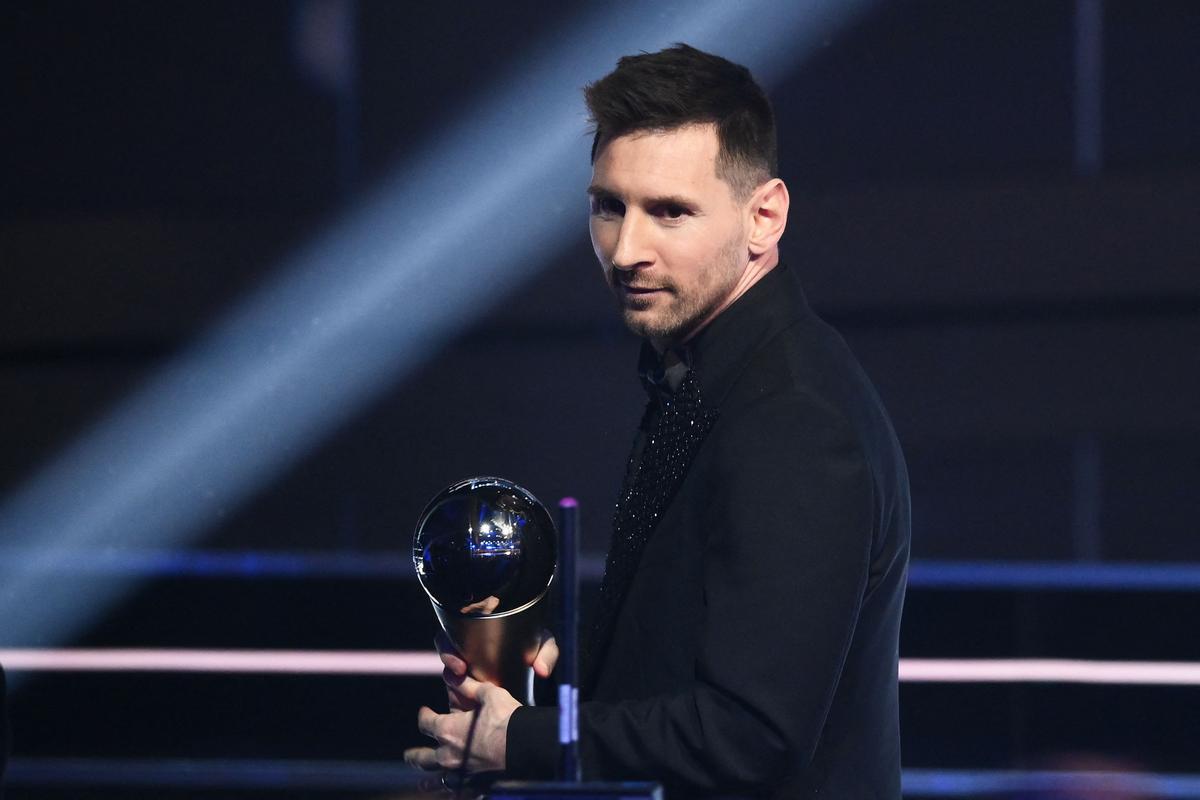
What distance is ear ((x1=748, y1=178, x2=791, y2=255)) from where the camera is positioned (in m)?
1.08

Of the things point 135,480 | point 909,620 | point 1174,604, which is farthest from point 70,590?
point 1174,604

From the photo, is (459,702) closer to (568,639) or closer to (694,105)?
(568,639)

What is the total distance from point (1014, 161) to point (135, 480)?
2612 mm

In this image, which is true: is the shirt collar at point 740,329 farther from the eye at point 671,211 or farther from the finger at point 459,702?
the finger at point 459,702

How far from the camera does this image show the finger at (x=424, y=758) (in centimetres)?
100

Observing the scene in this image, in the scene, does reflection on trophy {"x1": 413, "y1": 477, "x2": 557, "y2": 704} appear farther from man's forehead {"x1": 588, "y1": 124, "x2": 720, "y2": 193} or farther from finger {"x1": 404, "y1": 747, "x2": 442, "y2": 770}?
man's forehead {"x1": 588, "y1": 124, "x2": 720, "y2": 193}

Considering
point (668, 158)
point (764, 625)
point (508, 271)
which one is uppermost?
point (508, 271)

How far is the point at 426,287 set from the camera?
3.82m

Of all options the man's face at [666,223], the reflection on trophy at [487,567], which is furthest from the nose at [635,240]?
the reflection on trophy at [487,567]

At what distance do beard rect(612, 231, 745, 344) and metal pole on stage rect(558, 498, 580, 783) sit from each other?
1.05 feet

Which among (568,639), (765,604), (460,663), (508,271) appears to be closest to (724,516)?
(765,604)

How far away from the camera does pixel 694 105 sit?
1.03 meters

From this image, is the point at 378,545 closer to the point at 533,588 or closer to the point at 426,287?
the point at 426,287

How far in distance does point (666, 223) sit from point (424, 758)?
0.45 metres
